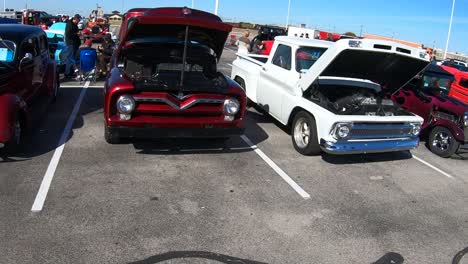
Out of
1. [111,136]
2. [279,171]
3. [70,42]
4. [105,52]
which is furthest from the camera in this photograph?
[70,42]

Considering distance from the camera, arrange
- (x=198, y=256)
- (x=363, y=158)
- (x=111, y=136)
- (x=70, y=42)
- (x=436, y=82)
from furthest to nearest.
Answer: (x=70, y=42) → (x=436, y=82) → (x=363, y=158) → (x=111, y=136) → (x=198, y=256)

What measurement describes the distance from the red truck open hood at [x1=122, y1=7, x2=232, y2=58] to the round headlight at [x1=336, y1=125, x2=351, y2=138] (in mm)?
2223

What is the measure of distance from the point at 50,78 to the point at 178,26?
343 cm

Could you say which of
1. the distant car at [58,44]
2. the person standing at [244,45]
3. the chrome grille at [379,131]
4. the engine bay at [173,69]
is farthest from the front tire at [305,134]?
the distant car at [58,44]

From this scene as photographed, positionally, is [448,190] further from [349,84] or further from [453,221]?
[349,84]

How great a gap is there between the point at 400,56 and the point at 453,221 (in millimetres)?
2722

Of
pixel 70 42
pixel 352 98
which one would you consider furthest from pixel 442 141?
pixel 70 42

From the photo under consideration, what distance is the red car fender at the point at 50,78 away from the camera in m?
7.92

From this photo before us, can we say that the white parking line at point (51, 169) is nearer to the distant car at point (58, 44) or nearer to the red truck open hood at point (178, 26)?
the red truck open hood at point (178, 26)

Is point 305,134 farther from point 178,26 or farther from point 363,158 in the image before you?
point 178,26

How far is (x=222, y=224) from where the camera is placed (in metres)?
4.33

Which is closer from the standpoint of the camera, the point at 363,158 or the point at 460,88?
the point at 363,158

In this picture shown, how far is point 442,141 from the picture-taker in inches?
307

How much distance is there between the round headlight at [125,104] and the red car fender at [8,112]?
Result: 4.44 ft
